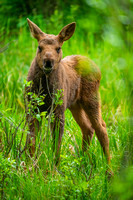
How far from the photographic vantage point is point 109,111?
5543 mm

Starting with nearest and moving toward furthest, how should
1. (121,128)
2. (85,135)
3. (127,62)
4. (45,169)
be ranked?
(127,62) < (45,169) < (121,128) < (85,135)

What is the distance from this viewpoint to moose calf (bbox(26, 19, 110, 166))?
4.12 meters

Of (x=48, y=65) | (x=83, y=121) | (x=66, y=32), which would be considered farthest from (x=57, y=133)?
(x=66, y=32)

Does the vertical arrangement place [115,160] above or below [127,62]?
below

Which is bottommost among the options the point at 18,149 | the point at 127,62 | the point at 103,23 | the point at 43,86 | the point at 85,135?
the point at 85,135

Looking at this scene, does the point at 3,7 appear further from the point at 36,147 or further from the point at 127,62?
the point at 127,62

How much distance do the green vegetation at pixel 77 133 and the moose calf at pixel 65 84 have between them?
152 mm

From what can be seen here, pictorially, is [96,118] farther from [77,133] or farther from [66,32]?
[66,32]

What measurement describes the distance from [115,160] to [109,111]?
5.43 ft

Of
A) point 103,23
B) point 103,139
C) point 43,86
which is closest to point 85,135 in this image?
point 103,139

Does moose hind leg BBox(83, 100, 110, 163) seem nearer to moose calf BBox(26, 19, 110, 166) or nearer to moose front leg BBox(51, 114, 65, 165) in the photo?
moose calf BBox(26, 19, 110, 166)

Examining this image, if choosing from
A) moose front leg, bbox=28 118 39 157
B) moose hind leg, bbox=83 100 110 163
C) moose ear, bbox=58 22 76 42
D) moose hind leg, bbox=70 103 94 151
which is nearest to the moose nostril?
moose ear, bbox=58 22 76 42

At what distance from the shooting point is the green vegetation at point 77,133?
182 cm

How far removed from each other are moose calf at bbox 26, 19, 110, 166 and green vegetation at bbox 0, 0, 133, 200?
0.15m
